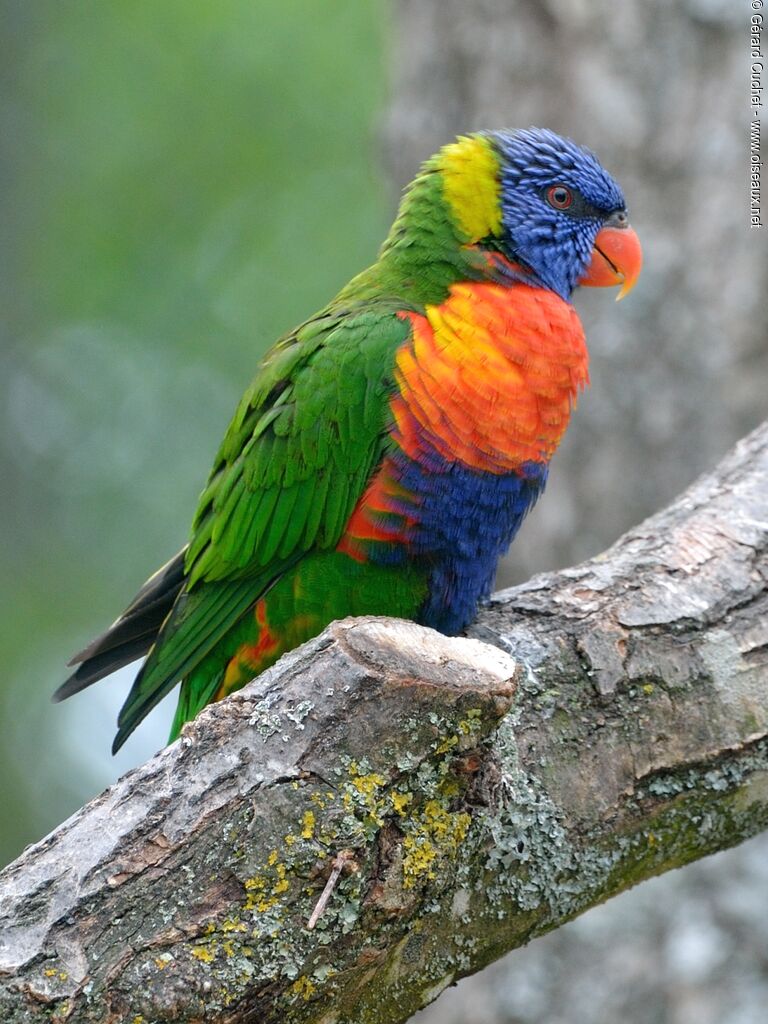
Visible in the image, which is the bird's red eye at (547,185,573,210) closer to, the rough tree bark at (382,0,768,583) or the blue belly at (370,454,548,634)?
the blue belly at (370,454,548,634)

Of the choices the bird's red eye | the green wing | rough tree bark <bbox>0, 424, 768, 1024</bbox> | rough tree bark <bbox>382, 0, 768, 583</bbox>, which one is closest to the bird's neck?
the green wing

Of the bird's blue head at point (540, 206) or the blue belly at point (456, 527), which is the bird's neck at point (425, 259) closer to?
Answer: the bird's blue head at point (540, 206)

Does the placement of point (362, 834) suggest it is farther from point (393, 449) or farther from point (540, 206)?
point (540, 206)

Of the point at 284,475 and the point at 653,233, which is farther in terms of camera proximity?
the point at 653,233

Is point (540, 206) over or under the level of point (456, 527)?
over

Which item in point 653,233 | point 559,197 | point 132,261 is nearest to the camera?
point 559,197

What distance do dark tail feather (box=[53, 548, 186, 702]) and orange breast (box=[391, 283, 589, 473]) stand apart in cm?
97

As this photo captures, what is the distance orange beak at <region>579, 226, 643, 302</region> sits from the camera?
3.74m

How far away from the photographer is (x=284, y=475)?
10.7ft

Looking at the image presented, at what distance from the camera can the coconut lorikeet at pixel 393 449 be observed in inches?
122

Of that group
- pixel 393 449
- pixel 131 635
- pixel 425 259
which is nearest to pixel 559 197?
pixel 425 259

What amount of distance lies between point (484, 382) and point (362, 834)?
1.42 meters

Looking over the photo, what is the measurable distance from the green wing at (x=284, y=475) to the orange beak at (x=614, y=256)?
2.91ft

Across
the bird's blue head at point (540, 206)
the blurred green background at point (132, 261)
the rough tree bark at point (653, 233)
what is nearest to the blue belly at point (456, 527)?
the bird's blue head at point (540, 206)
